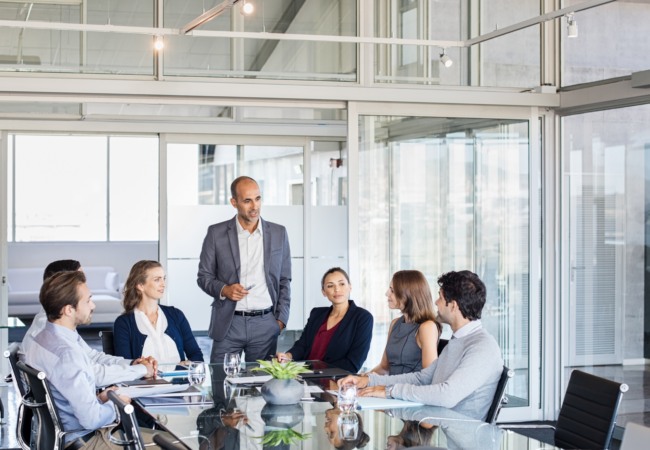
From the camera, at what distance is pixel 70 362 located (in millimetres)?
3055

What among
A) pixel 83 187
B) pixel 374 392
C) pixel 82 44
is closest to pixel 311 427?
pixel 374 392

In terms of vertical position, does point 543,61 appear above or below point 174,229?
above

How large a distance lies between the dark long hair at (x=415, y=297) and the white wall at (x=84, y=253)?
9260 millimetres

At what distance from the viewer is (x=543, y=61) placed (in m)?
5.96

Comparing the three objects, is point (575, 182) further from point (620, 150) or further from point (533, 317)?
point (533, 317)

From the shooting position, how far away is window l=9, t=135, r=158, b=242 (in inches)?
507

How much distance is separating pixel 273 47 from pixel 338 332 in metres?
2.30

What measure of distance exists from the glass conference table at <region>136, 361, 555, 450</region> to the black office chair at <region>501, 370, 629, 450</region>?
0.35m

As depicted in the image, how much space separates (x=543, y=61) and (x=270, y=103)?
2.24 metres

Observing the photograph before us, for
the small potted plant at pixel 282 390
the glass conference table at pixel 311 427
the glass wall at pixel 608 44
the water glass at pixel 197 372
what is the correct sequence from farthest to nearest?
1. the glass wall at pixel 608 44
2. the water glass at pixel 197 372
3. the small potted plant at pixel 282 390
4. the glass conference table at pixel 311 427

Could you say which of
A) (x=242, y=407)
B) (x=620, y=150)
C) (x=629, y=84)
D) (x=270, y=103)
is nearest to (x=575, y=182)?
(x=620, y=150)

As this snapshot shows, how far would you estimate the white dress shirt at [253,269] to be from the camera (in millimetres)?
4586

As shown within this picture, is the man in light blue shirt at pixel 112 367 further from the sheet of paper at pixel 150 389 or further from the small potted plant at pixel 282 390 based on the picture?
the small potted plant at pixel 282 390

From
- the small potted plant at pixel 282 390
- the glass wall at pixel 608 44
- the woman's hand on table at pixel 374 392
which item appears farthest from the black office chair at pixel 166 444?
the glass wall at pixel 608 44
